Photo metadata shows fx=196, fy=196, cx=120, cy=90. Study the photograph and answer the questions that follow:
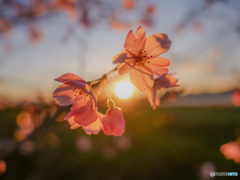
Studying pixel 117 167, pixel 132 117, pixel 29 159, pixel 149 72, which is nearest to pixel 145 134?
pixel 132 117

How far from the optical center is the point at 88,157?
5016mm

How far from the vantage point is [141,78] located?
3.15ft

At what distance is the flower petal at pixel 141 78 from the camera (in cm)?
94

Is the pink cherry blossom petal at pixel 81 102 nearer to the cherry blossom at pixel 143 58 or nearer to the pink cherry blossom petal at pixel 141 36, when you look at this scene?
the cherry blossom at pixel 143 58

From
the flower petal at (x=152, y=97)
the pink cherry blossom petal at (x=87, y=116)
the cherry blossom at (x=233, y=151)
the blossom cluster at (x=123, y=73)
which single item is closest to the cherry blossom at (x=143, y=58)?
the blossom cluster at (x=123, y=73)

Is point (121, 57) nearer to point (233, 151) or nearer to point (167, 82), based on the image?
point (167, 82)

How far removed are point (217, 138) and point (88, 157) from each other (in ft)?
16.8

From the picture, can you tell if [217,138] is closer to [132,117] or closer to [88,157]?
[132,117]

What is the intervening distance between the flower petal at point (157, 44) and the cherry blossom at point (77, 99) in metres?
0.37

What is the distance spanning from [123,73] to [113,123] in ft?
0.79

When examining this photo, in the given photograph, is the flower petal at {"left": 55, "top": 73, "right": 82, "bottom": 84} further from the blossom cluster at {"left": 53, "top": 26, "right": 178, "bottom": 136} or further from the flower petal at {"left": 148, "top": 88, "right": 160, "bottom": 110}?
the flower petal at {"left": 148, "top": 88, "right": 160, "bottom": 110}

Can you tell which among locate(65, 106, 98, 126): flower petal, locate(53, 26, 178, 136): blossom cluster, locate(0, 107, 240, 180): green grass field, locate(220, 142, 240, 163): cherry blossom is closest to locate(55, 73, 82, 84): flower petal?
locate(53, 26, 178, 136): blossom cluster

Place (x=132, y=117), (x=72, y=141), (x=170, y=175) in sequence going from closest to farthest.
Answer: (x=170, y=175)
(x=72, y=141)
(x=132, y=117)

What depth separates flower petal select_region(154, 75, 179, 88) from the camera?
0.99 meters
